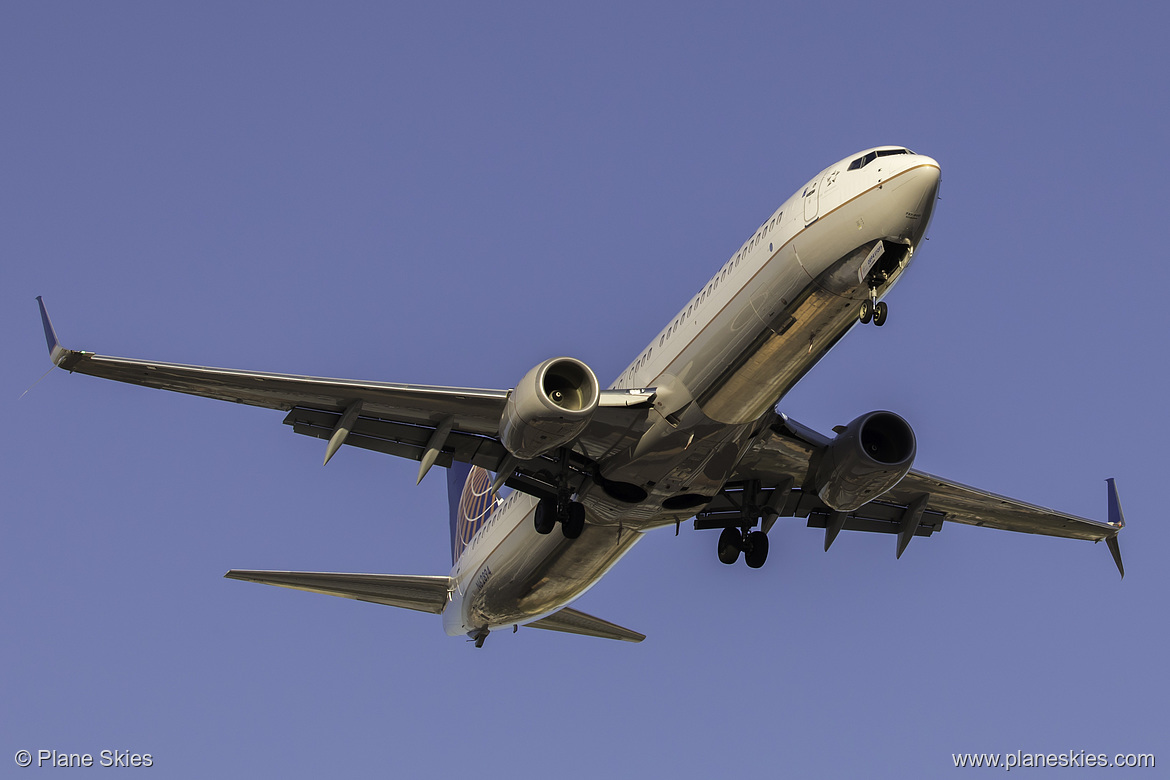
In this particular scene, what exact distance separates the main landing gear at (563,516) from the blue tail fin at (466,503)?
4802 millimetres

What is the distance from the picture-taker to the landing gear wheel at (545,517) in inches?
1024

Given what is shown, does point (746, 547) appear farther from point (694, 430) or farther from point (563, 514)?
point (694, 430)

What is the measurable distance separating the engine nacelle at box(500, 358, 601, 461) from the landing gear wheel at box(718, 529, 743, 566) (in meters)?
7.30

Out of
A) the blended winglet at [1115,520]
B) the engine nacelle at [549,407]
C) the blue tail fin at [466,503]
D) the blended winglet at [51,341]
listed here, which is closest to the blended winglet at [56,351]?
the blended winglet at [51,341]

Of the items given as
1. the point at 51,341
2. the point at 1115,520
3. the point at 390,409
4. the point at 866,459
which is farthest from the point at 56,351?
the point at 1115,520

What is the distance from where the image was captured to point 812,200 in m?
22.1

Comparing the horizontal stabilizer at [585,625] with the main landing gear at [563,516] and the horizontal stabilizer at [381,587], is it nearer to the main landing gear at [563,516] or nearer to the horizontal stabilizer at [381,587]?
A: the horizontal stabilizer at [381,587]

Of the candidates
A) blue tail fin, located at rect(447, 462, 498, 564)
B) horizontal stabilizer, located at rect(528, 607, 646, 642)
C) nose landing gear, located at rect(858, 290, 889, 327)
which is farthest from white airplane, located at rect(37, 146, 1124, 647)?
horizontal stabilizer, located at rect(528, 607, 646, 642)

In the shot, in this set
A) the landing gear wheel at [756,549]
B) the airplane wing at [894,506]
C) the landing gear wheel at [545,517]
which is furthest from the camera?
the landing gear wheel at [756,549]

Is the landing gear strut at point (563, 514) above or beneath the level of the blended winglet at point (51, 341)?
beneath

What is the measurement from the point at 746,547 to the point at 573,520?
4.82 metres

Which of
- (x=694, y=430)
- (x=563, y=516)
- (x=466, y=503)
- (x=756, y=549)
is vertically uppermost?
(x=694, y=430)

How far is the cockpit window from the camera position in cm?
2161

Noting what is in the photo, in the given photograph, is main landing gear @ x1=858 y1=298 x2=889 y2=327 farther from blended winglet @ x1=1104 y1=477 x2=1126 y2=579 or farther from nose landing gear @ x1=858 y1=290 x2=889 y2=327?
blended winglet @ x1=1104 y1=477 x2=1126 y2=579
